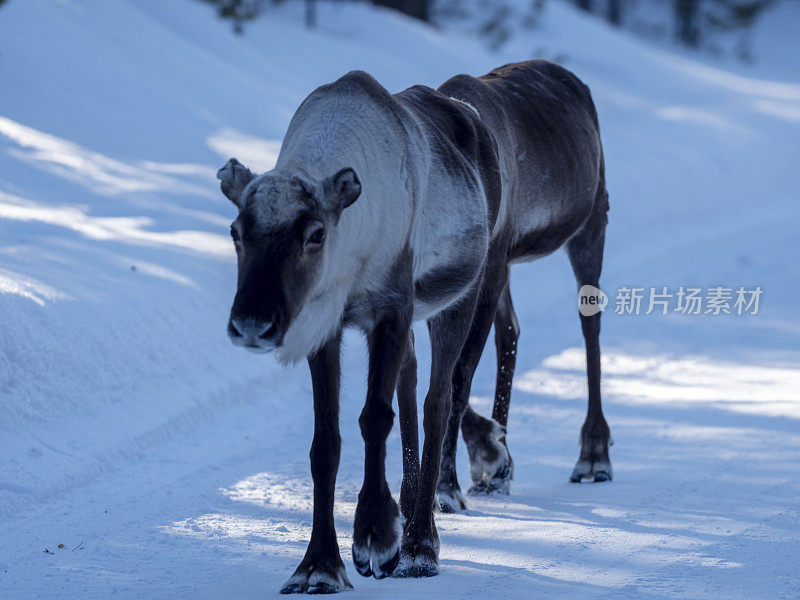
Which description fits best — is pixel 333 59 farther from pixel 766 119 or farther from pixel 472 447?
pixel 472 447

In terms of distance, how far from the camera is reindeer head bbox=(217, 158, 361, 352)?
3.44 metres

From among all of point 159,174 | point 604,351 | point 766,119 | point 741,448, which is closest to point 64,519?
point 741,448

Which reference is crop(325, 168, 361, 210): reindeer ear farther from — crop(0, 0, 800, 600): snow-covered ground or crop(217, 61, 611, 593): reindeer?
crop(0, 0, 800, 600): snow-covered ground

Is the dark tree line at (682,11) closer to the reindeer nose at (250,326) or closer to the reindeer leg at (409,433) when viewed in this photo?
the reindeer leg at (409,433)

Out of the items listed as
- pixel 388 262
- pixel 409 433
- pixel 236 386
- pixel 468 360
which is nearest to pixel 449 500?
pixel 409 433

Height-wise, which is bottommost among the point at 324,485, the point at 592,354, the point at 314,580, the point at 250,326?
the point at 314,580

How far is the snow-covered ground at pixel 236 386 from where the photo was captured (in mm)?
4438

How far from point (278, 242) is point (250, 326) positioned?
12.9 inches

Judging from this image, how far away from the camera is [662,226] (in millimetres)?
13656

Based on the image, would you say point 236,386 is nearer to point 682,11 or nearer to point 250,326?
point 250,326

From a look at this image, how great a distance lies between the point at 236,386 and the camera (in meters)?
6.96

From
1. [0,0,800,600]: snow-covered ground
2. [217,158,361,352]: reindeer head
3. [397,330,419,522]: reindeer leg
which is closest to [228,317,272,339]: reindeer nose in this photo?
[217,158,361,352]: reindeer head

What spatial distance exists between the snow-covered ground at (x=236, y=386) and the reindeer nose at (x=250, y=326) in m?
1.12

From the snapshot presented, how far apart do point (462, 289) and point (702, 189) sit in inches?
452
